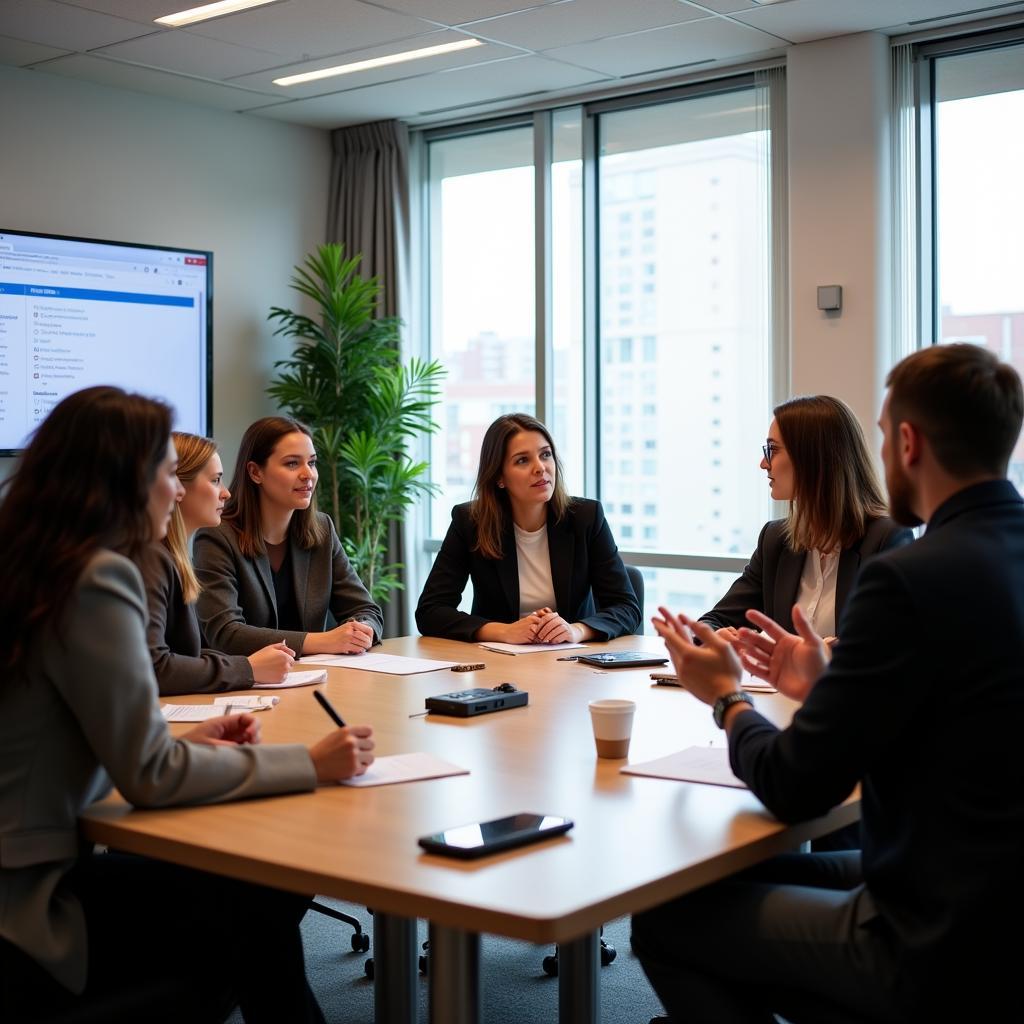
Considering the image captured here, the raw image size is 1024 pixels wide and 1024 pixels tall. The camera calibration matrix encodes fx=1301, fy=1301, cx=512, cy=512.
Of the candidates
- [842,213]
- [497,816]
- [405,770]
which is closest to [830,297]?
[842,213]

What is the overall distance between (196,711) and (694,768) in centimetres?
110

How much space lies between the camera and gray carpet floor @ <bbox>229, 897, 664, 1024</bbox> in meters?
3.20

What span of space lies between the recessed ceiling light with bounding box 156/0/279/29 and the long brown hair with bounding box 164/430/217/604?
7.05 ft

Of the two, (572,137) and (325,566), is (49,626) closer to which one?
(325,566)

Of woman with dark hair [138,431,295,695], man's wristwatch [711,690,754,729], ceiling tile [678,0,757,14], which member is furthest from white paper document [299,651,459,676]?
ceiling tile [678,0,757,14]

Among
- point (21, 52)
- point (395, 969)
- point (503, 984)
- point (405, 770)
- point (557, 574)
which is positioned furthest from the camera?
point (21, 52)

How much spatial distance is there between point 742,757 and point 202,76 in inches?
192

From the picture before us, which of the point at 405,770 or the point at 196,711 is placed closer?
the point at 405,770

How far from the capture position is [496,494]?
169 inches

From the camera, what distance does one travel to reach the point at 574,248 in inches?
254

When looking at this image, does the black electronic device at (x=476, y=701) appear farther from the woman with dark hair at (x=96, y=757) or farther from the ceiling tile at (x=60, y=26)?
the ceiling tile at (x=60, y=26)

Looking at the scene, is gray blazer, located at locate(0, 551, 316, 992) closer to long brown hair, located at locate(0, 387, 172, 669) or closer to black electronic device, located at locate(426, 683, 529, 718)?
long brown hair, located at locate(0, 387, 172, 669)

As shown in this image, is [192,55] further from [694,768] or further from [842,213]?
[694,768]

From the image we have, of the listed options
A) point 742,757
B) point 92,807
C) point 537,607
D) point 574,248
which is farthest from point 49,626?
point 574,248
